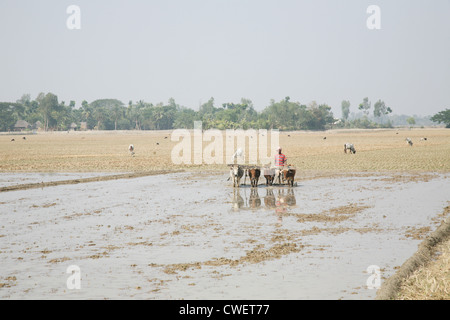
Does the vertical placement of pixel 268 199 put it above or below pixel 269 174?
below

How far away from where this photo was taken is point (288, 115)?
181500 mm

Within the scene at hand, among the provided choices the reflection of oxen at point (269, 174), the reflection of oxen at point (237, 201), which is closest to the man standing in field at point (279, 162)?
the reflection of oxen at point (269, 174)

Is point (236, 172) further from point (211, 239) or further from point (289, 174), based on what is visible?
point (211, 239)

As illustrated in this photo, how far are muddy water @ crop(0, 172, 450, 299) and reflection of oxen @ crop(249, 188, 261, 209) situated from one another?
81 mm

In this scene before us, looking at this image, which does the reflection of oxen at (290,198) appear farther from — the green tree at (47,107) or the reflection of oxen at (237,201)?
the green tree at (47,107)

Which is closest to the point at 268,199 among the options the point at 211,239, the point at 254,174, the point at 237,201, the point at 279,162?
the point at 237,201

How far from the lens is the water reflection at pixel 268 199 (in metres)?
18.2

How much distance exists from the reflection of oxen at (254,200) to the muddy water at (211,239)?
0.08m

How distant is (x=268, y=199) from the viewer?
20156 mm

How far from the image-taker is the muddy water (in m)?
9.51

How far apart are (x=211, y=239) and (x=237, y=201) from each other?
21.5 ft
